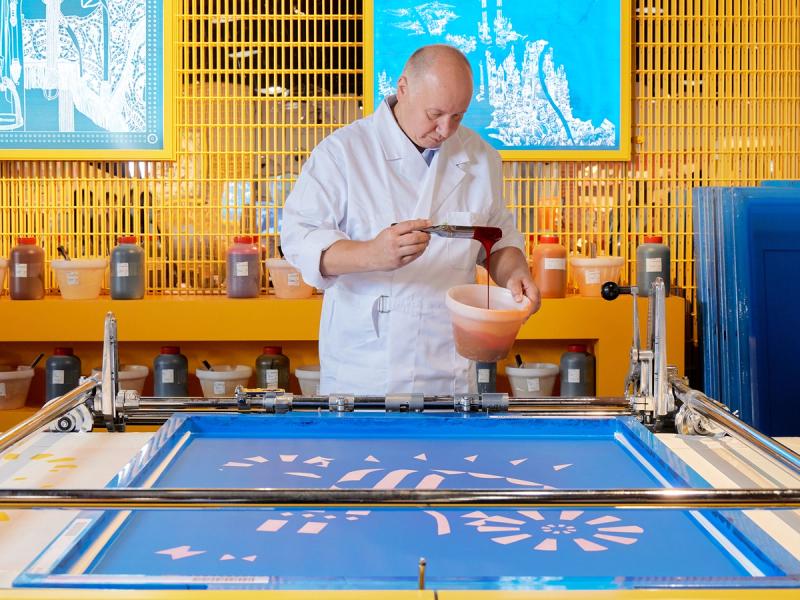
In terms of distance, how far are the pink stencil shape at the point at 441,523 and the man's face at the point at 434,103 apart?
128 cm

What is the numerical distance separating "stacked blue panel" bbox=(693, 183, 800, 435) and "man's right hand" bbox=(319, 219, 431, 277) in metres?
1.94

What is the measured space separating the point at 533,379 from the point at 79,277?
1899 mm

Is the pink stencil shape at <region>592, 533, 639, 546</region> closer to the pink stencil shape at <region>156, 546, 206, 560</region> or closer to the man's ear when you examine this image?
the pink stencil shape at <region>156, 546, 206, 560</region>

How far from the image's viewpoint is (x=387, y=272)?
261cm

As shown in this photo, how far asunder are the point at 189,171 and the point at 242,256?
55 cm

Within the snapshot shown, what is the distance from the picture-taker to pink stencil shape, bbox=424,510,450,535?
1.36 meters

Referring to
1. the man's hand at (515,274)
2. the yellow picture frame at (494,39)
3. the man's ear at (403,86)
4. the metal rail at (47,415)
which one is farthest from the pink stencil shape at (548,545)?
the yellow picture frame at (494,39)

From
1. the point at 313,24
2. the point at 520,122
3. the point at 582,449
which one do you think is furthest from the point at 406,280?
the point at 313,24

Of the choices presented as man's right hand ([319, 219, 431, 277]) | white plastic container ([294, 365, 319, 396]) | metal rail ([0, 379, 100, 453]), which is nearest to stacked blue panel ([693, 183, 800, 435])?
white plastic container ([294, 365, 319, 396])

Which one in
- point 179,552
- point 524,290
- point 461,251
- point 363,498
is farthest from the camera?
point 461,251

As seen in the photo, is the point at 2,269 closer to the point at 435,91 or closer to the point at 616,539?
the point at 435,91

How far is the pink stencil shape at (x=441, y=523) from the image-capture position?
1356 millimetres

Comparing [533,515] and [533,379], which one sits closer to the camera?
[533,515]

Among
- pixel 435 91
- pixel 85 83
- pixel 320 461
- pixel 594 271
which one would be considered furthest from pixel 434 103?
pixel 85 83
